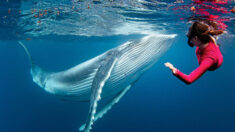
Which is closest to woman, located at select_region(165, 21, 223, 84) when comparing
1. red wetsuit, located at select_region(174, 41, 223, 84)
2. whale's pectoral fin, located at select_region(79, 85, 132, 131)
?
red wetsuit, located at select_region(174, 41, 223, 84)

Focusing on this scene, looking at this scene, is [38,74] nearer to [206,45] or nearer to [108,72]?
[108,72]

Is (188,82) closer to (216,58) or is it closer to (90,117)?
(216,58)

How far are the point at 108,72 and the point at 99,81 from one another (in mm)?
344

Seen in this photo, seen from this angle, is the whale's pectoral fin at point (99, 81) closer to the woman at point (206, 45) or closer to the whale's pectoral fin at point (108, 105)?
the whale's pectoral fin at point (108, 105)

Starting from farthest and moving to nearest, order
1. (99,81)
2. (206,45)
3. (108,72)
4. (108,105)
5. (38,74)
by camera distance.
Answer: (38,74), (108,105), (108,72), (99,81), (206,45)

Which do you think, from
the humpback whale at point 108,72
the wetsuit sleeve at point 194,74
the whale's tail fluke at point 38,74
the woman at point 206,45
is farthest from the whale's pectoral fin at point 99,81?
the whale's tail fluke at point 38,74

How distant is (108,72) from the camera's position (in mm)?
4043

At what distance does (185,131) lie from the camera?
21.0m

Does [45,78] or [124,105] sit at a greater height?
[45,78]

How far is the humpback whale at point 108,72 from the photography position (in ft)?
13.3

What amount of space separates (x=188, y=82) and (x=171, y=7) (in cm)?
941

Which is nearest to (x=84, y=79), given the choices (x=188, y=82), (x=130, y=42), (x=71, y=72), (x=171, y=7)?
(x=71, y=72)

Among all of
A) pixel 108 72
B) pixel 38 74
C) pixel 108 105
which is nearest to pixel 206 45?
pixel 108 72

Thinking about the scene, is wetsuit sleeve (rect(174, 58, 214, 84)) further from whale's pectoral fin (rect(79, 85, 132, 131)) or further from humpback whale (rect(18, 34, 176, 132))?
whale's pectoral fin (rect(79, 85, 132, 131))
